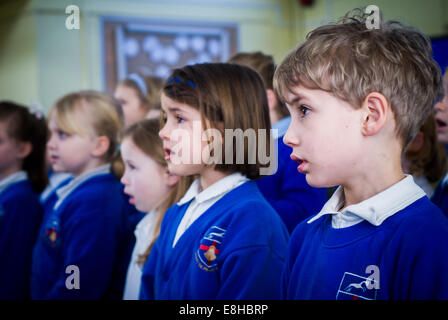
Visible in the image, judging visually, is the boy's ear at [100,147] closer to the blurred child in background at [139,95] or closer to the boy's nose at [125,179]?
the boy's nose at [125,179]

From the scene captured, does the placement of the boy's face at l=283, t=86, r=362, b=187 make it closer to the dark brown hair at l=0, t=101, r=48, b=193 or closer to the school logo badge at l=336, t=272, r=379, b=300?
the school logo badge at l=336, t=272, r=379, b=300

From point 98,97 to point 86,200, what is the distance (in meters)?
0.32

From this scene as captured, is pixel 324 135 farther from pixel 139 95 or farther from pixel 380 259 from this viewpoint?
pixel 139 95

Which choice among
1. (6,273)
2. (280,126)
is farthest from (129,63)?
(280,126)

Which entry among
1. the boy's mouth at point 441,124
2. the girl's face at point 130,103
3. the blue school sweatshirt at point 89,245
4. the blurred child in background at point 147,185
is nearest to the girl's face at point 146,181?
the blurred child in background at point 147,185

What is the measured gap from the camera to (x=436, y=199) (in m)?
0.96

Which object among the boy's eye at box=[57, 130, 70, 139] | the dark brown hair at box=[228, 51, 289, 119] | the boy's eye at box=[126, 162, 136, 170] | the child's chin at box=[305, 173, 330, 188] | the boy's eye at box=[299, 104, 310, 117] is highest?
the dark brown hair at box=[228, 51, 289, 119]

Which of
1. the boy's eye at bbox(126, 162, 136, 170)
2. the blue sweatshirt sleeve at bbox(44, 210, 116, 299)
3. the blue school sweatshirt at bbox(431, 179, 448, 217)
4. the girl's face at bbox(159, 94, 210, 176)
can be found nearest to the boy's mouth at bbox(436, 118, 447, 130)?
the blue school sweatshirt at bbox(431, 179, 448, 217)

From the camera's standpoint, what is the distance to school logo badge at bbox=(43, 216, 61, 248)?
1.16m

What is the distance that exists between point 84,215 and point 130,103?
2.92 feet

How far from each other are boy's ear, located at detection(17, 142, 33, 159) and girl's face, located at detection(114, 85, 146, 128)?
37cm

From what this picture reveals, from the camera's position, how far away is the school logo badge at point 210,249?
30.6 inches

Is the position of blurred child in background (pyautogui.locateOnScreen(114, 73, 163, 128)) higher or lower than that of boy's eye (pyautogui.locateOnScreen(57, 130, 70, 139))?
higher

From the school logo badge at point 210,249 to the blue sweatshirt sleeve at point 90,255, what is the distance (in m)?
0.37
